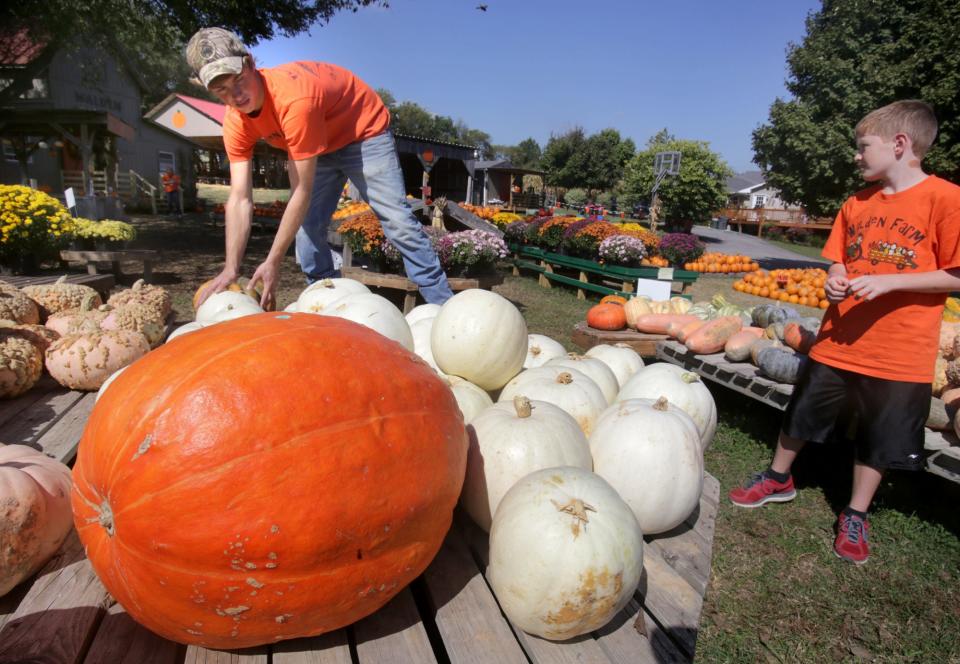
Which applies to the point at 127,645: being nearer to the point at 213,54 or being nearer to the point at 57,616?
the point at 57,616

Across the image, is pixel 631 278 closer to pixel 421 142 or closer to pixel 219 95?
pixel 219 95

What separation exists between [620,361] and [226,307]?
184cm

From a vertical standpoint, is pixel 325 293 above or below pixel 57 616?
above

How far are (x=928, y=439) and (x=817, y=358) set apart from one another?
97 cm

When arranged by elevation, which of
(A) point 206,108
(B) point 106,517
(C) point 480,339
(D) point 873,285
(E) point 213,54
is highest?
(A) point 206,108

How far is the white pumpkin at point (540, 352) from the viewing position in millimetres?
2441

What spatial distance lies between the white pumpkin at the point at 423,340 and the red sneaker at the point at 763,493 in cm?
254

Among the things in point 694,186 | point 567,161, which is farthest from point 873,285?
point 567,161

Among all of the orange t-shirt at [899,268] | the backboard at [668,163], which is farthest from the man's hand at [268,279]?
the backboard at [668,163]

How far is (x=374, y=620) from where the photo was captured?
1258mm

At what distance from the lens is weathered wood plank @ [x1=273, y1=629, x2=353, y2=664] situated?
113cm

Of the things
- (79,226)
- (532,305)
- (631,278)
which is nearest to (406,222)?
(532,305)

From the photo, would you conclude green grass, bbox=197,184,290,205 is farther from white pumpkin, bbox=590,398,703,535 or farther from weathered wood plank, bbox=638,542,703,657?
weathered wood plank, bbox=638,542,703,657

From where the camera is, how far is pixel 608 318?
229 inches
